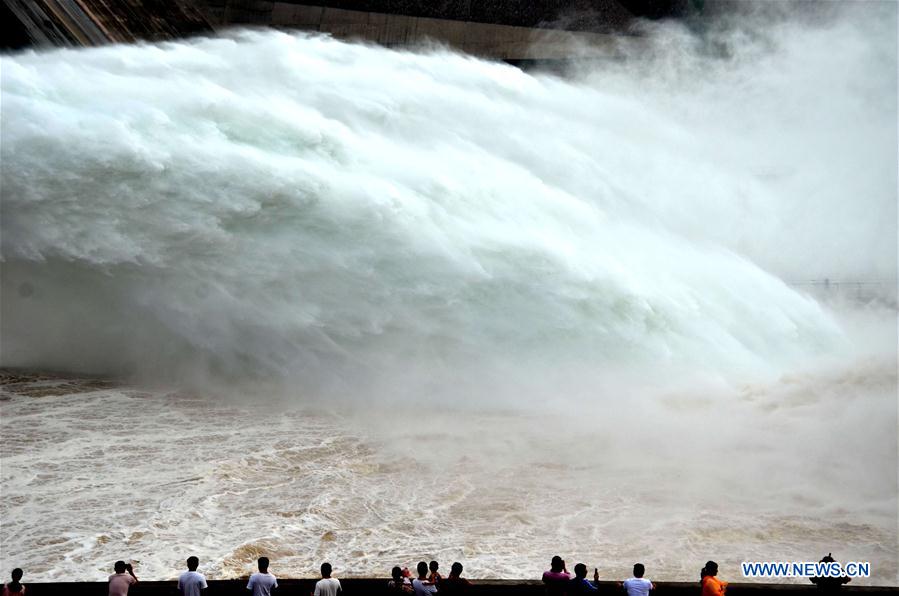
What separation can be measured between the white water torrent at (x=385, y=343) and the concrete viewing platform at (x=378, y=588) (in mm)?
1067

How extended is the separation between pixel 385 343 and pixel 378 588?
7.69 metres

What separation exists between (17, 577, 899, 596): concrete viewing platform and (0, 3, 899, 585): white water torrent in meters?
1.07

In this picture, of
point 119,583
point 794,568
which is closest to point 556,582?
point 119,583

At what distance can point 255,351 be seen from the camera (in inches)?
512

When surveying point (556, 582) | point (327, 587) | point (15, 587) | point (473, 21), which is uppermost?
point (473, 21)

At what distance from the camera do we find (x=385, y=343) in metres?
13.1

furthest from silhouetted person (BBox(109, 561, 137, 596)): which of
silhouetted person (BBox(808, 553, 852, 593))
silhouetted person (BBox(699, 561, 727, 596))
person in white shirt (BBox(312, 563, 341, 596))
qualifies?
silhouetted person (BBox(808, 553, 852, 593))

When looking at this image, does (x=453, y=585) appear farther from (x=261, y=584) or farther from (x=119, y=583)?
(x=119, y=583)

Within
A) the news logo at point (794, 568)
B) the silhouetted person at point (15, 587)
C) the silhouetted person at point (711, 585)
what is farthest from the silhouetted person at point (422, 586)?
the news logo at point (794, 568)

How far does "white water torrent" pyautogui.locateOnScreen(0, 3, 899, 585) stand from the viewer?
25.6ft

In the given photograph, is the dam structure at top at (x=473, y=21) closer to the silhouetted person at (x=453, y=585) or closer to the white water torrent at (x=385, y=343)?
the white water torrent at (x=385, y=343)

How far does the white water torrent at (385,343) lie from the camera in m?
7.82

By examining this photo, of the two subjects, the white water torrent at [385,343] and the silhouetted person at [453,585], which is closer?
the silhouetted person at [453,585]

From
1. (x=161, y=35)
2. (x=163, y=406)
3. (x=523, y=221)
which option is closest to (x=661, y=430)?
(x=523, y=221)
